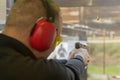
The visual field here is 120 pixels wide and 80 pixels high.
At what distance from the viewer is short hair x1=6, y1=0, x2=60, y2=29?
115 centimetres

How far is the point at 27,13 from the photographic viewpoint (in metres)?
1.16

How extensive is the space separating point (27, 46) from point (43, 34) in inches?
3.7

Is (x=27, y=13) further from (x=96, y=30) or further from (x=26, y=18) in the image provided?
(x=96, y=30)

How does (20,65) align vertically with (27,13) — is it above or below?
below

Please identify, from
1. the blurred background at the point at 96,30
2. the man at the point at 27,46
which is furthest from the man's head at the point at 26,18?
the blurred background at the point at 96,30

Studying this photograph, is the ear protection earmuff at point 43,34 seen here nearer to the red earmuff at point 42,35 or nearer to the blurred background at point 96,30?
the red earmuff at point 42,35

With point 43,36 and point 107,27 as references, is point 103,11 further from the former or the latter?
point 43,36

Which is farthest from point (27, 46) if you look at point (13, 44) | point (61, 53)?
point (61, 53)

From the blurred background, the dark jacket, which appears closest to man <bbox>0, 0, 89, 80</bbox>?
the dark jacket

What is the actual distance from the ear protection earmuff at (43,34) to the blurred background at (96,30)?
2.80 ft

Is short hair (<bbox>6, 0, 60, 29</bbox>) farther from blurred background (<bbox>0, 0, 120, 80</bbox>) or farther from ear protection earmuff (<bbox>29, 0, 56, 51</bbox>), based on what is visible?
blurred background (<bbox>0, 0, 120, 80</bbox>)

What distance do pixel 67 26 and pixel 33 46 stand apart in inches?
35.5

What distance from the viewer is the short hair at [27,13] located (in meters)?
1.15

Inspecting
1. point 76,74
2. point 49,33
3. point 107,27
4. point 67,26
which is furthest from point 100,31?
point 49,33
